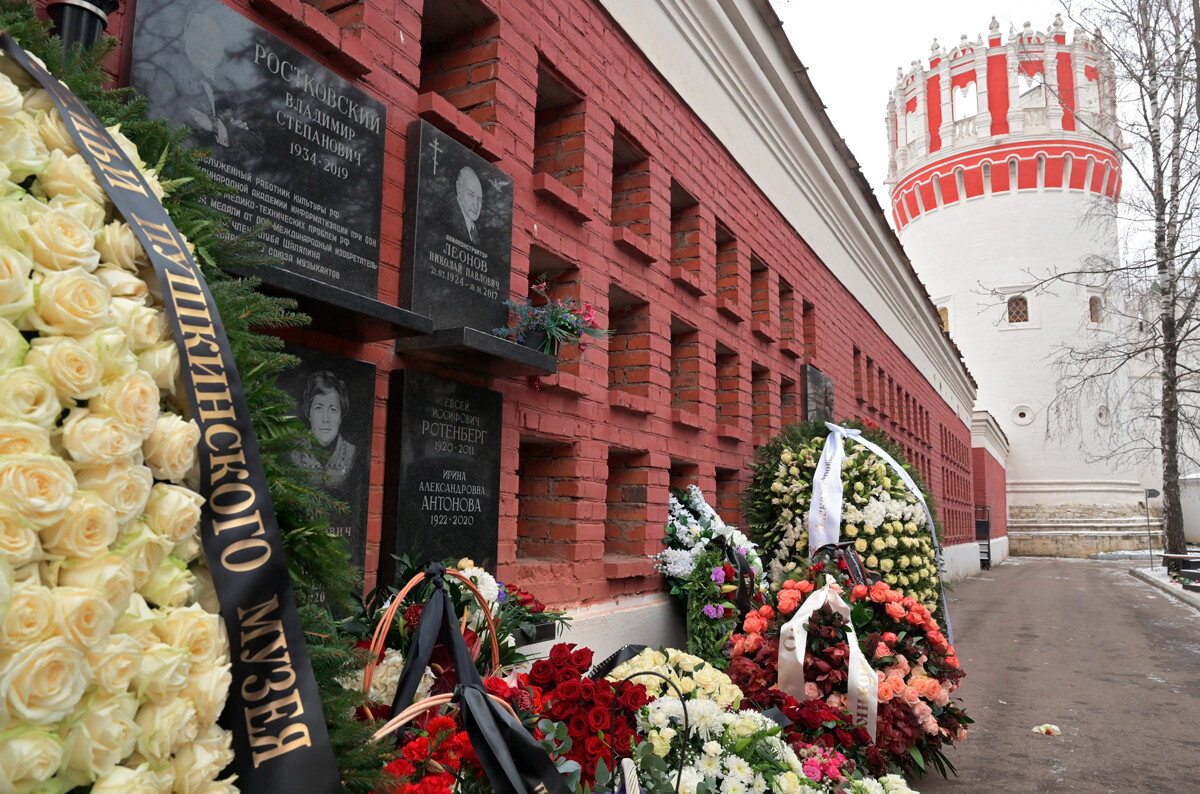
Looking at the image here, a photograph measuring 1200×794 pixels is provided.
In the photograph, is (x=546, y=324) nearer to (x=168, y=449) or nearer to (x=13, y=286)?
(x=168, y=449)

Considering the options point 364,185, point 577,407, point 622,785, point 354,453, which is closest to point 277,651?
point 622,785

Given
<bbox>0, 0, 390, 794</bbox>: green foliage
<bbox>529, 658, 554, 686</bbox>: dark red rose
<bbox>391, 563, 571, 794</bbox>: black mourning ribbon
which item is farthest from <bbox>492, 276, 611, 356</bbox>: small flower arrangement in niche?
<bbox>0, 0, 390, 794</bbox>: green foliage

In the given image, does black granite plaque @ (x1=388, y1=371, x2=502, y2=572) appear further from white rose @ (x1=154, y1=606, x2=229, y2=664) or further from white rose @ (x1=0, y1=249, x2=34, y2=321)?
white rose @ (x1=0, y1=249, x2=34, y2=321)

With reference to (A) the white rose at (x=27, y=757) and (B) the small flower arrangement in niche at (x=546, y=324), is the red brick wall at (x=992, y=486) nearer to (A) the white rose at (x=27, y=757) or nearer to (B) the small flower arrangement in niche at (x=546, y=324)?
(B) the small flower arrangement in niche at (x=546, y=324)

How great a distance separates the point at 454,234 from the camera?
13.2 feet

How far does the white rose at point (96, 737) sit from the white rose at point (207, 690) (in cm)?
10

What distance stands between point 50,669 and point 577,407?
13.9 ft

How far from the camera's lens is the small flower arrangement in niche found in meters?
4.38

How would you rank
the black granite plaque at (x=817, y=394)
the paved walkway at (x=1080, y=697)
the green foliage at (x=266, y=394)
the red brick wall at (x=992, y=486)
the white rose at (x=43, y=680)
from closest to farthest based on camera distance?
the white rose at (x=43, y=680)
the green foliage at (x=266, y=394)
the paved walkway at (x=1080, y=697)
the black granite plaque at (x=817, y=394)
the red brick wall at (x=992, y=486)

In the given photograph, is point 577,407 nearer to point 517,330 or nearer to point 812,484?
point 517,330

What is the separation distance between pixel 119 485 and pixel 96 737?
1.10 ft

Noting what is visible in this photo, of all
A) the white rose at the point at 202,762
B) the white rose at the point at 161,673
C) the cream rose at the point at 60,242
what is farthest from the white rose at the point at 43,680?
the cream rose at the point at 60,242

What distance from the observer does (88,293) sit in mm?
1199

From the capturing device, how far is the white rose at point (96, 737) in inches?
40.7
